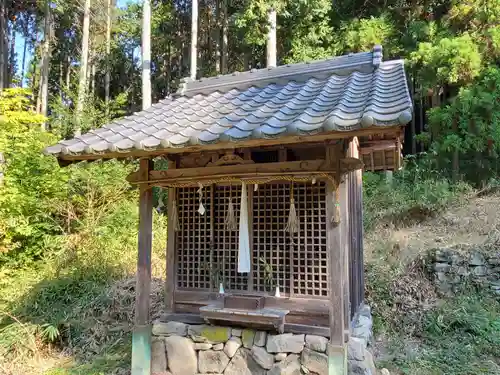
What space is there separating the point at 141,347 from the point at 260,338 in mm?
1672

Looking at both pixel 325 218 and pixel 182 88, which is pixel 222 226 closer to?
pixel 325 218

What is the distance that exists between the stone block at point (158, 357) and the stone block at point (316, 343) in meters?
1.92

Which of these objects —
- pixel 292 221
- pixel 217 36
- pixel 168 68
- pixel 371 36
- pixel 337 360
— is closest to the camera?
pixel 337 360

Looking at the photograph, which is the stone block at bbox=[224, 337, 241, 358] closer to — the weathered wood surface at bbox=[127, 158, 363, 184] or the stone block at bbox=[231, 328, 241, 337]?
the stone block at bbox=[231, 328, 241, 337]

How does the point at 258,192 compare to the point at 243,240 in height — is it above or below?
above

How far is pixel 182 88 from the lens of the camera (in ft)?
20.4

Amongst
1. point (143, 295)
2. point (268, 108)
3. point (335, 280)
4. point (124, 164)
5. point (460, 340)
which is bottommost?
point (460, 340)

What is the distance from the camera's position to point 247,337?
4551 millimetres

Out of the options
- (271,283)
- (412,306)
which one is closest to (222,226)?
(271,283)

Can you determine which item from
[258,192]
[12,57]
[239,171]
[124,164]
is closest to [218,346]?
[258,192]

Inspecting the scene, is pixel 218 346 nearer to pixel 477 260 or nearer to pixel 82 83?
pixel 477 260

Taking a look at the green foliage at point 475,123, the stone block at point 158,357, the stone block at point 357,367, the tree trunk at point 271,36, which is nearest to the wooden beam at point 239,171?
the stone block at point 158,357

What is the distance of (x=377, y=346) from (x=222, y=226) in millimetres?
3602

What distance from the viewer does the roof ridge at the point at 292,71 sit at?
5277 mm
